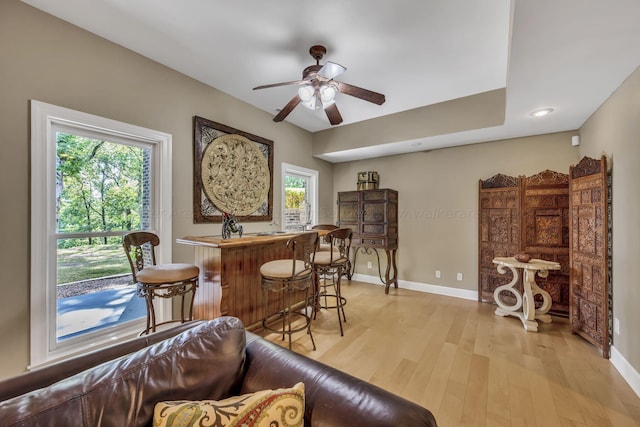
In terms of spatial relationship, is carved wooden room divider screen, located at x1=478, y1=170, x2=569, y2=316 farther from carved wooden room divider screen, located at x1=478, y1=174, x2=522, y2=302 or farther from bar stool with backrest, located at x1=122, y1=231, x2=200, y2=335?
bar stool with backrest, located at x1=122, y1=231, x2=200, y2=335

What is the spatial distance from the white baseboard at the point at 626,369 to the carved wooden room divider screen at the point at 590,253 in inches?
2.9

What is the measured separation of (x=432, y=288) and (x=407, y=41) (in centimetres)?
354

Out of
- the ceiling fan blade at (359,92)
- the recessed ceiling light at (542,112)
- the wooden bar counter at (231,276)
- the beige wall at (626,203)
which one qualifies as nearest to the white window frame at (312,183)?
the wooden bar counter at (231,276)

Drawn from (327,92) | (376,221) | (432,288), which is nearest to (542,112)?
(327,92)

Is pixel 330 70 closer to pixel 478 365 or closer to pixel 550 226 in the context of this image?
pixel 478 365

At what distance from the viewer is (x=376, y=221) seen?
14.1ft

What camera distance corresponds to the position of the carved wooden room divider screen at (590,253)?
2256mm

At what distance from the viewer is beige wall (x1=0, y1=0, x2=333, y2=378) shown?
5.85 feet

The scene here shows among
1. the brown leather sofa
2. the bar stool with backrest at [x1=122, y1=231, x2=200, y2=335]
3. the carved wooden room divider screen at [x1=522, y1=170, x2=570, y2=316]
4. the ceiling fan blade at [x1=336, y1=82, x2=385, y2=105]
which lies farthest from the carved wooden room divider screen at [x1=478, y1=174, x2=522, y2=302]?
the bar stool with backrest at [x1=122, y1=231, x2=200, y2=335]

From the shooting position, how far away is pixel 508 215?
11.4 feet

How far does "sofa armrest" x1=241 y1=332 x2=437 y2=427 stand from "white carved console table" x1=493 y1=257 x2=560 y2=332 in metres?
2.95

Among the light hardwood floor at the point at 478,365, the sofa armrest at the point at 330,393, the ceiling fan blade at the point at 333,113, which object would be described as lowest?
the light hardwood floor at the point at 478,365

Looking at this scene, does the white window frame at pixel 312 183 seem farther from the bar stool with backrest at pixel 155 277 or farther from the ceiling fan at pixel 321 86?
the bar stool with backrest at pixel 155 277

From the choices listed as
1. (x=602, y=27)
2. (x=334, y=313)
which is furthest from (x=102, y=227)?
(x=602, y=27)
